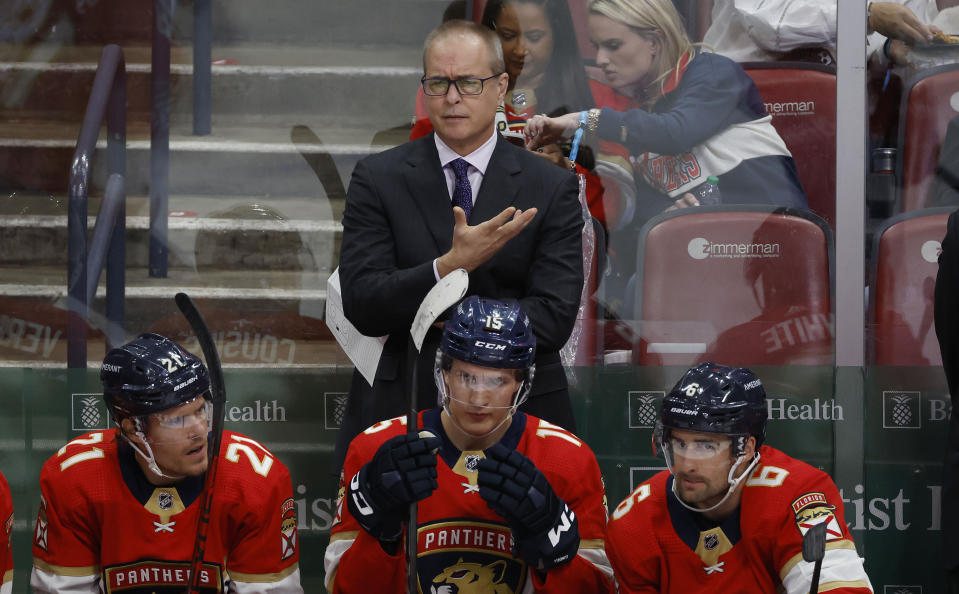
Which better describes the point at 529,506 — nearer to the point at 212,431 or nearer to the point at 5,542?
the point at 212,431

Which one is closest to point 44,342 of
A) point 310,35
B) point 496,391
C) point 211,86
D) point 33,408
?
point 33,408

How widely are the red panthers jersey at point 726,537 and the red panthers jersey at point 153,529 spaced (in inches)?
31.6

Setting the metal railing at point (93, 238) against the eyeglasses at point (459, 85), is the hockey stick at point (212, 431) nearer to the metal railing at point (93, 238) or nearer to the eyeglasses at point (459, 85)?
the eyeglasses at point (459, 85)

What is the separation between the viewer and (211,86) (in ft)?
14.7

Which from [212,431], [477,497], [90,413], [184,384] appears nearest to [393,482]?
[477,497]

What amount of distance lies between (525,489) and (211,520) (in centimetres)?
85

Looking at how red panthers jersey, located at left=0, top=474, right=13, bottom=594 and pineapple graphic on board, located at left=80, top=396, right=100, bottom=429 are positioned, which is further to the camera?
pineapple graphic on board, located at left=80, top=396, right=100, bottom=429

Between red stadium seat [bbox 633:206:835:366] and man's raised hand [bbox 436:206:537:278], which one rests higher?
man's raised hand [bbox 436:206:537:278]

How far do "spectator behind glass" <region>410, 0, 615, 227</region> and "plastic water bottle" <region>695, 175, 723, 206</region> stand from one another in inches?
12.1

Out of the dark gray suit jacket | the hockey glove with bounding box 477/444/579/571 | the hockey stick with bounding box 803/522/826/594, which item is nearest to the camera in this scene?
the hockey stick with bounding box 803/522/826/594

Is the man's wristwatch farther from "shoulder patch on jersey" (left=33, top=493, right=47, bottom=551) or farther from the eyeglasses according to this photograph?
"shoulder patch on jersey" (left=33, top=493, right=47, bottom=551)

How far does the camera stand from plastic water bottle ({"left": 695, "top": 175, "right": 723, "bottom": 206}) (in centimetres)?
431

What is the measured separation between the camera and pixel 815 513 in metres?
3.15

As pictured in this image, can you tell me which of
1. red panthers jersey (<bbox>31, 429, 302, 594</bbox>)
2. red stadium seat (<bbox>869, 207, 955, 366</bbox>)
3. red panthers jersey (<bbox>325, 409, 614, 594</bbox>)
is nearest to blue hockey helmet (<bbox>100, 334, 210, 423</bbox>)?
red panthers jersey (<bbox>31, 429, 302, 594</bbox>)
